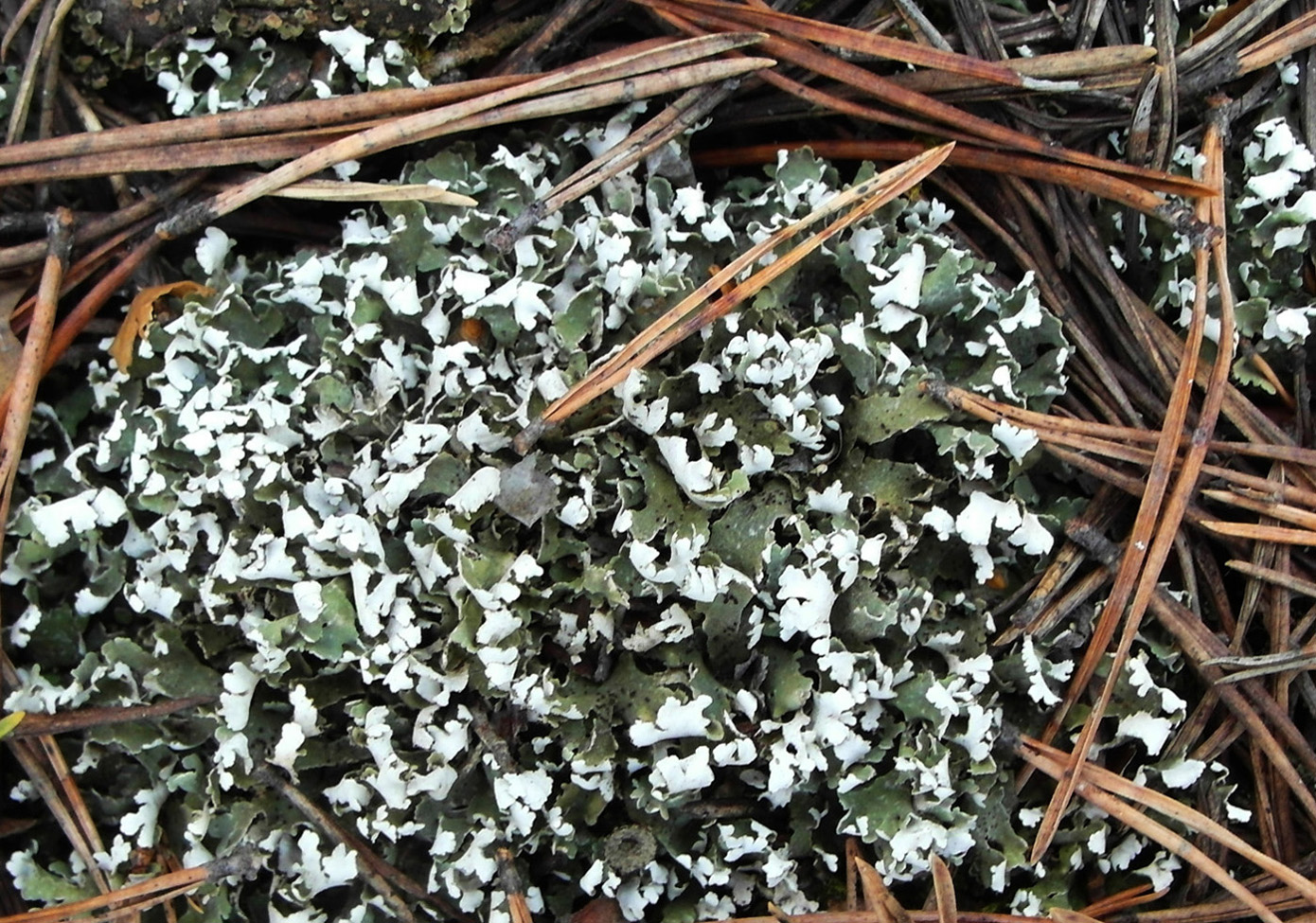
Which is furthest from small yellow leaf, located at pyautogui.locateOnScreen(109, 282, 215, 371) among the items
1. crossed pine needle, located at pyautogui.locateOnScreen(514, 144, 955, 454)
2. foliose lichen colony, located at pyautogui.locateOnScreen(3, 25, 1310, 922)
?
crossed pine needle, located at pyautogui.locateOnScreen(514, 144, 955, 454)

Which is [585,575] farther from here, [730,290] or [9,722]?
[9,722]

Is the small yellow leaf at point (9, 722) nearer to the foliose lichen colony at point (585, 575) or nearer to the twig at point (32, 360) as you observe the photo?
the foliose lichen colony at point (585, 575)

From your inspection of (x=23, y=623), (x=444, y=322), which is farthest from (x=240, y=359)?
(x=23, y=623)

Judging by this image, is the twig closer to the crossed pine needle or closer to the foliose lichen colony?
the foliose lichen colony

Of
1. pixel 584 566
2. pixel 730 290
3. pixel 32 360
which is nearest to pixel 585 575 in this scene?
pixel 584 566

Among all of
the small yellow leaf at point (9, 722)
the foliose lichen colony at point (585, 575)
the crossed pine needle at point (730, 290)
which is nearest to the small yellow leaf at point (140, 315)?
the foliose lichen colony at point (585, 575)
